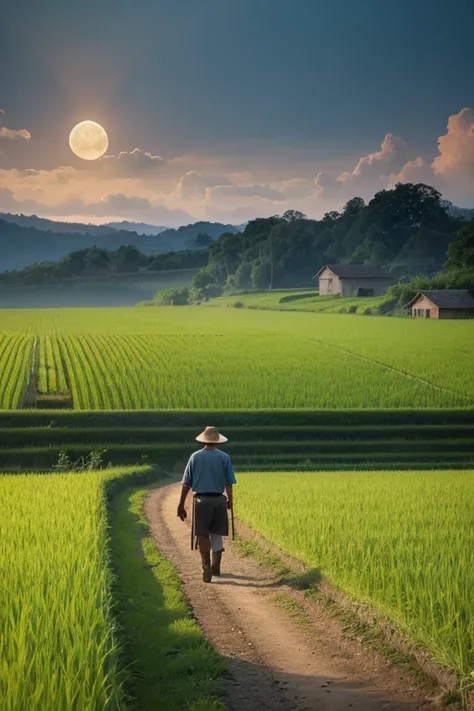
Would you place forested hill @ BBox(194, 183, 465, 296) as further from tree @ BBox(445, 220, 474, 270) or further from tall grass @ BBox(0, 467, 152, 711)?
tall grass @ BBox(0, 467, 152, 711)

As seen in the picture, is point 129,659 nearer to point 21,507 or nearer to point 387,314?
point 21,507

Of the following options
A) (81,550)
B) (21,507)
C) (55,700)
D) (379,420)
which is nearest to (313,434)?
(379,420)

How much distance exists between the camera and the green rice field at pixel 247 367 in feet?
151

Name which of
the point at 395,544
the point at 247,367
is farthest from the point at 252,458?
the point at 395,544

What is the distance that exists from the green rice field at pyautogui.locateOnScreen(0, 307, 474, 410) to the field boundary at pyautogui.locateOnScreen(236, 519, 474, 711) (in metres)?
29.6

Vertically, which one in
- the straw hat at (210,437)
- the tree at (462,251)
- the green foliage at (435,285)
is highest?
the tree at (462,251)

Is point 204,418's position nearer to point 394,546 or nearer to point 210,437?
point 210,437

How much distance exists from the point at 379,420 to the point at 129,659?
3430 cm

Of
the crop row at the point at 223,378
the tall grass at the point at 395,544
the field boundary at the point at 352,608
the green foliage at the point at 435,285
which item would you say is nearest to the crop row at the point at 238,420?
the crop row at the point at 223,378

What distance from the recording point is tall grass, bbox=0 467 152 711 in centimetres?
646

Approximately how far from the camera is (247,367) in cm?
5362

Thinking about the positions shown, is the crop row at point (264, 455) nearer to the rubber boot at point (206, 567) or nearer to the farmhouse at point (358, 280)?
the rubber boot at point (206, 567)

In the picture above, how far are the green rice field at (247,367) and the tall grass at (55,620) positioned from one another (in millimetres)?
31634

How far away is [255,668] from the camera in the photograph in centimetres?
960
